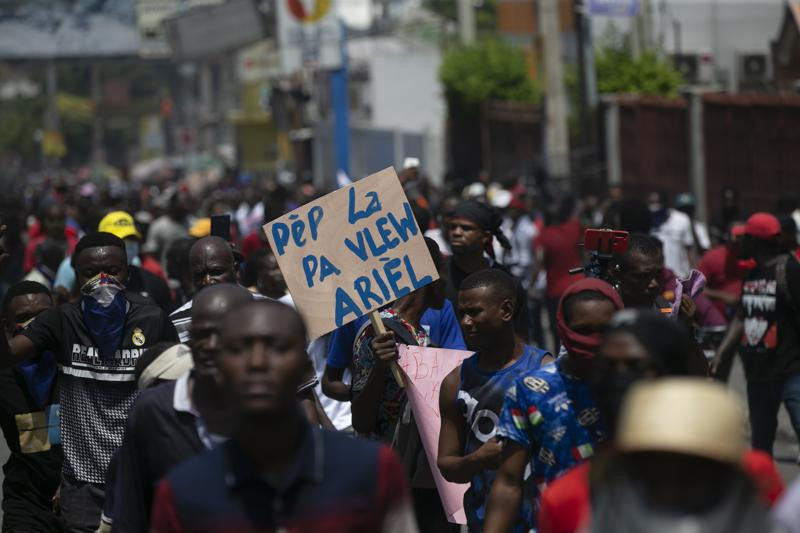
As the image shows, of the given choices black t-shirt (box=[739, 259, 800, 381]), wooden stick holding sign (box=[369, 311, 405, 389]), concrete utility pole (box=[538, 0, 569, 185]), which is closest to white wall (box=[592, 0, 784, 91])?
concrete utility pole (box=[538, 0, 569, 185])

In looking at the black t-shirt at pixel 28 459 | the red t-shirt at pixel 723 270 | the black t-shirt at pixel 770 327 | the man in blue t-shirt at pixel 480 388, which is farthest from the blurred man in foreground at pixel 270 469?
the red t-shirt at pixel 723 270

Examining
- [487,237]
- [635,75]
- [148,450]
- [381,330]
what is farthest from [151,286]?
[635,75]

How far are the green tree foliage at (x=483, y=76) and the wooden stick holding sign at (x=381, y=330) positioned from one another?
35600 mm

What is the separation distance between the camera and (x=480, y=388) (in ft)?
17.9

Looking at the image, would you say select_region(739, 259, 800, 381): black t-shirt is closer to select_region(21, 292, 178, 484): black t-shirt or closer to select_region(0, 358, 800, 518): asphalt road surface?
select_region(0, 358, 800, 518): asphalt road surface

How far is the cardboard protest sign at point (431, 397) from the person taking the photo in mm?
6082

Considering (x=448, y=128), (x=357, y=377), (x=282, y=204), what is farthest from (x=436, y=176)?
(x=357, y=377)

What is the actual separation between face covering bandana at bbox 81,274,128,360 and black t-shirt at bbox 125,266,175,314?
2220mm

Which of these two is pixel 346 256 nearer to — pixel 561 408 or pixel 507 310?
pixel 507 310

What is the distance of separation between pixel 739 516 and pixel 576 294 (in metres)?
1.74

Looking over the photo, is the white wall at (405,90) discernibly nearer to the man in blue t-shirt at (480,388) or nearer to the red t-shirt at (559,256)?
the red t-shirt at (559,256)

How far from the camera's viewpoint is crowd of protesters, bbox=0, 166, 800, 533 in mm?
3027

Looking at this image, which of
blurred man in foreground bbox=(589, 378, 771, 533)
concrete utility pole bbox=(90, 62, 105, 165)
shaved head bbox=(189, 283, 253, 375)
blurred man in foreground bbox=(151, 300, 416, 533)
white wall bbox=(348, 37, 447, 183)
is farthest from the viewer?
concrete utility pole bbox=(90, 62, 105, 165)

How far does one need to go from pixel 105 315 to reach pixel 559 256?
7417mm
